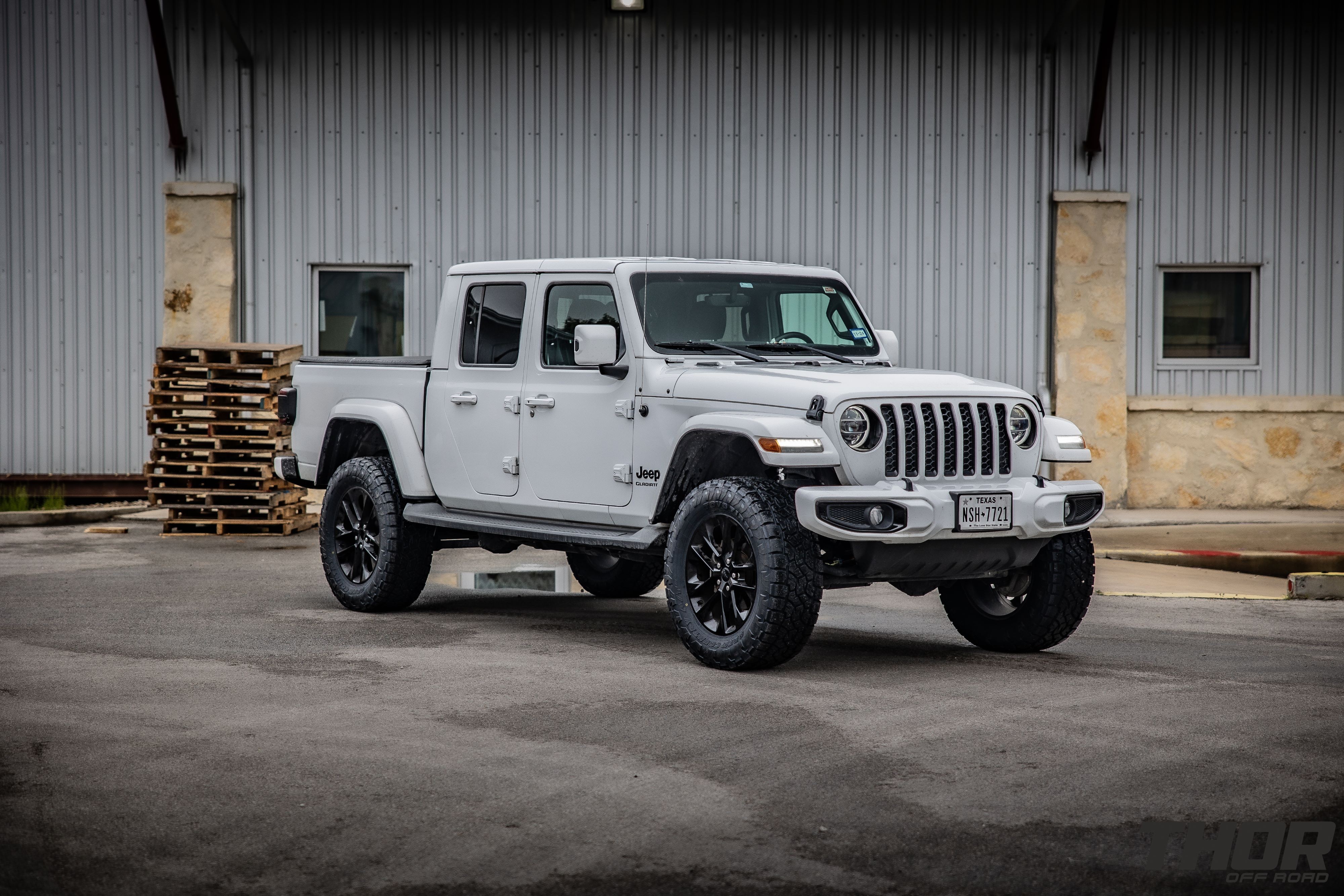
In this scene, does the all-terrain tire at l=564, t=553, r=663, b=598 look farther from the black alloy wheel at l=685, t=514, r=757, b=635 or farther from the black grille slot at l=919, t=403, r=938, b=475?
the black grille slot at l=919, t=403, r=938, b=475

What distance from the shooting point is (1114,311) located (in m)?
16.7

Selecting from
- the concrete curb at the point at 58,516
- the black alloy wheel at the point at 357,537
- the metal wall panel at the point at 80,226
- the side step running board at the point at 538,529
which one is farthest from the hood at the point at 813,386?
the metal wall panel at the point at 80,226

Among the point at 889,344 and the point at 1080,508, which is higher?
the point at 889,344

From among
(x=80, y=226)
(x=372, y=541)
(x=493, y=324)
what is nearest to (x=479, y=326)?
(x=493, y=324)

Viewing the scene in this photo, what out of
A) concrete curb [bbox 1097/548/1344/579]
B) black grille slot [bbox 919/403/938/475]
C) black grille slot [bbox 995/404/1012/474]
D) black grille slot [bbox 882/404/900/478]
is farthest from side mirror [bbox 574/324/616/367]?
concrete curb [bbox 1097/548/1344/579]

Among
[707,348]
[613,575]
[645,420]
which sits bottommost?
[613,575]

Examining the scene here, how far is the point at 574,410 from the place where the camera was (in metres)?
8.47

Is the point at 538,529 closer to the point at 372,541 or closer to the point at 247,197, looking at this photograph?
the point at 372,541

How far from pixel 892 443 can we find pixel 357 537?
3825 millimetres

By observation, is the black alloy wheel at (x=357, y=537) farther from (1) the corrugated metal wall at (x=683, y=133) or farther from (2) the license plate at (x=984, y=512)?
(1) the corrugated metal wall at (x=683, y=133)

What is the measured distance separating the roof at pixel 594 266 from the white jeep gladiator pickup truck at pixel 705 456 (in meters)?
0.02

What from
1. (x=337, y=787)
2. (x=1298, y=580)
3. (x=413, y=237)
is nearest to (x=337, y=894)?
(x=337, y=787)

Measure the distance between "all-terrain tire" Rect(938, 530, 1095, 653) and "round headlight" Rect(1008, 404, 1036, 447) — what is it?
0.50 metres

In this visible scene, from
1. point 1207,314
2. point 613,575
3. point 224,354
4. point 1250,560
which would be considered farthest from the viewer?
point 1207,314
